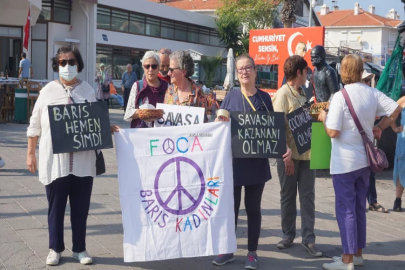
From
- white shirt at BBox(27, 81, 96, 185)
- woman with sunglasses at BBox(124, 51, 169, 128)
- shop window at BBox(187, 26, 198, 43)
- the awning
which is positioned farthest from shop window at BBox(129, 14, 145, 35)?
white shirt at BBox(27, 81, 96, 185)

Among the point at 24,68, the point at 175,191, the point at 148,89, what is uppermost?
the point at 24,68

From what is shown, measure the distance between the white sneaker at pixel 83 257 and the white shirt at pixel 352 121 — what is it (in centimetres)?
231

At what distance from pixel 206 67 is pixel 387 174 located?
30.6 m

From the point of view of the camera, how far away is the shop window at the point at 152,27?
3994cm

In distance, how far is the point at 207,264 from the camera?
5.32m

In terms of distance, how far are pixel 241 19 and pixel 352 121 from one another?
4739cm

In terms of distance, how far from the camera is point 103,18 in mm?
34812

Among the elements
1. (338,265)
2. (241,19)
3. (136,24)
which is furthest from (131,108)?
(241,19)

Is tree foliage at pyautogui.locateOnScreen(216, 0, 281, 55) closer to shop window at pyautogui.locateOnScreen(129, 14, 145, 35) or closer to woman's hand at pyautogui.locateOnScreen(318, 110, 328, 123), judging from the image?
shop window at pyautogui.locateOnScreen(129, 14, 145, 35)

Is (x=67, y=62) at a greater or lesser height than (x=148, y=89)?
greater

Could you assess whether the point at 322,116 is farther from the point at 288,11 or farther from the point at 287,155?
the point at 288,11

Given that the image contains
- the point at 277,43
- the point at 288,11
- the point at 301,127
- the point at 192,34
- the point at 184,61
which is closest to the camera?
the point at 184,61

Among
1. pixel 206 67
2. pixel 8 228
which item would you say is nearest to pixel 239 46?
pixel 206 67

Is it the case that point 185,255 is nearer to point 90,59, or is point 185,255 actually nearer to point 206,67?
point 90,59
